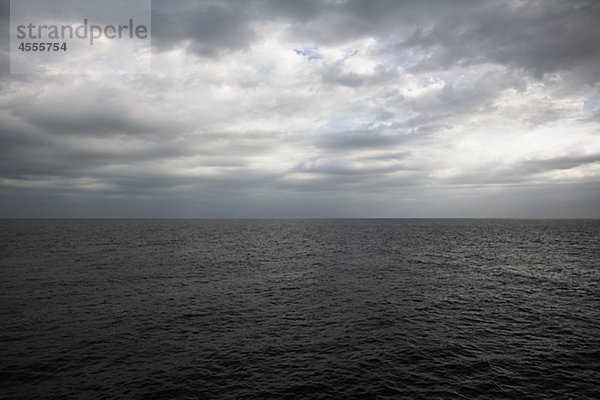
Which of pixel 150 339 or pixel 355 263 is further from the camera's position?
pixel 355 263

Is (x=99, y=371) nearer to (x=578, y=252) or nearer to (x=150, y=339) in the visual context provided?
(x=150, y=339)

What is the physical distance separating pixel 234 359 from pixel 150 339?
903 cm

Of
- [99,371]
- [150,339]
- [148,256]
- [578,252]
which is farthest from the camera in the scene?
[578,252]

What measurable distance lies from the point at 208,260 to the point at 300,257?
71.4 ft

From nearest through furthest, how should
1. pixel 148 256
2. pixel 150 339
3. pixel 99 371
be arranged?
pixel 99 371 < pixel 150 339 < pixel 148 256

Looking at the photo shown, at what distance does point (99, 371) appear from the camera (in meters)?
23.2

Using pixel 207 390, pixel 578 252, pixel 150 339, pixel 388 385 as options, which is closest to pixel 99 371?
pixel 150 339

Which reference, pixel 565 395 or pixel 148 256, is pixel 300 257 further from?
pixel 565 395

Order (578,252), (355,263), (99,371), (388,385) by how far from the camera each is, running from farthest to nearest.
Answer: (578,252) → (355,263) → (99,371) → (388,385)

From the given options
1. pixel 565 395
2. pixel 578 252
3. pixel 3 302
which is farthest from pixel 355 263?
pixel 578 252

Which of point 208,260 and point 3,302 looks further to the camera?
point 208,260

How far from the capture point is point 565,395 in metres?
20.2

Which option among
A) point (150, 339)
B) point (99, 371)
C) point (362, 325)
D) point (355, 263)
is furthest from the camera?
point (355, 263)

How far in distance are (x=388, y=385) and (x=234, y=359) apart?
37.4 feet
